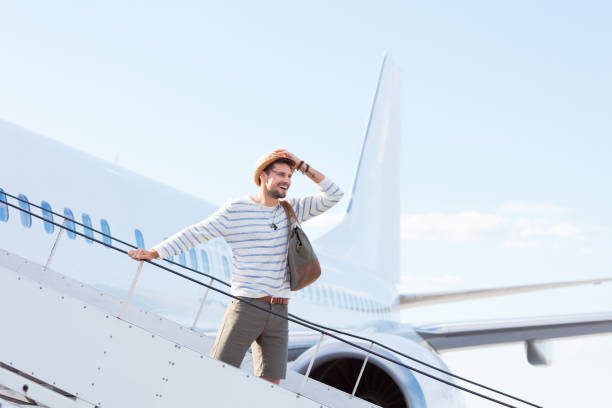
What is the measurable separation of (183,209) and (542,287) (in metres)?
9.84

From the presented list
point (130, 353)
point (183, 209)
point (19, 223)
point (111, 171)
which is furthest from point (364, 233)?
point (130, 353)

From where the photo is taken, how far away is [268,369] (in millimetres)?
3025

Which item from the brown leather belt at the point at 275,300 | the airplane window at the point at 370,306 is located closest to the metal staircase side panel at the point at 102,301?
the brown leather belt at the point at 275,300

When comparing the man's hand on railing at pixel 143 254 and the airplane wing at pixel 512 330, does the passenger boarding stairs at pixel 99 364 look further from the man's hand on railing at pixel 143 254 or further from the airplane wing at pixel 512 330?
the airplane wing at pixel 512 330

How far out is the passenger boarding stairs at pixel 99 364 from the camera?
2943mm

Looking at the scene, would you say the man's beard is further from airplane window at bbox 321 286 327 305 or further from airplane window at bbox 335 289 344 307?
airplane window at bbox 335 289 344 307

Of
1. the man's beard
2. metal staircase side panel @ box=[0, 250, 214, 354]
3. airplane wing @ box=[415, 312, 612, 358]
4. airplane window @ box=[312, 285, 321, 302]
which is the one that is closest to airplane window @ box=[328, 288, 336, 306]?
airplane window @ box=[312, 285, 321, 302]

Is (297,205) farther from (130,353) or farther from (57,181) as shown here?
(57,181)

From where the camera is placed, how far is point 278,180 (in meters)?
3.02

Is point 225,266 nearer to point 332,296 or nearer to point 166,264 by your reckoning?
→ point 166,264

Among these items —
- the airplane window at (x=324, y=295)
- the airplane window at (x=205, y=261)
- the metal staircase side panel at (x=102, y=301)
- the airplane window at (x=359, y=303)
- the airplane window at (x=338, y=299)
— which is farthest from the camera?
the airplane window at (x=359, y=303)

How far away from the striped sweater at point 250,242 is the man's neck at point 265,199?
0.02m

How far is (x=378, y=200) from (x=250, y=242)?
18271 mm

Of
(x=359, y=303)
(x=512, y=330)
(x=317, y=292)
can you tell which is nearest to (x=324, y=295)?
(x=317, y=292)
